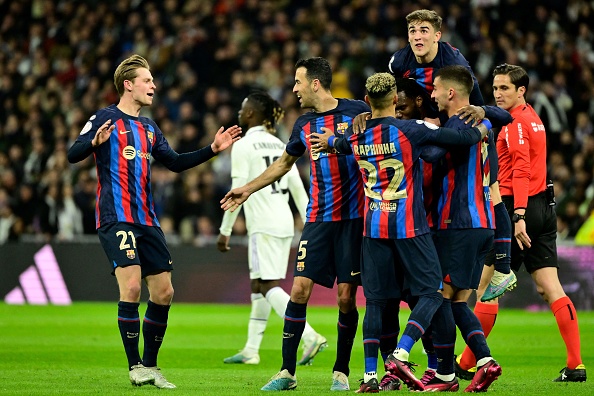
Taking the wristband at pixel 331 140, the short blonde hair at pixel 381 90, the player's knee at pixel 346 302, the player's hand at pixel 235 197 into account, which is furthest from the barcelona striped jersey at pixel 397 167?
the player's hand at pixel 235 197

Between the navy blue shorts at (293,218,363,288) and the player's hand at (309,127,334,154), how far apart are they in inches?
21.6

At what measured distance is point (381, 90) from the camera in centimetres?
730

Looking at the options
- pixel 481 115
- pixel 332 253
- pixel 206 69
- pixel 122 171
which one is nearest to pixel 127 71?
pixel 122 171

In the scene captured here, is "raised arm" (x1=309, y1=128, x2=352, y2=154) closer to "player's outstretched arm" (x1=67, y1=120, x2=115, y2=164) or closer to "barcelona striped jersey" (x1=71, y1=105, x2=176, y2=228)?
"barcelona striped jersey" (x1=71, y1=105, x2=176, y2=228)

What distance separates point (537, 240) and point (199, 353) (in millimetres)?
3869

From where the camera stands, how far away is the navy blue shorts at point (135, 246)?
26.0 feet

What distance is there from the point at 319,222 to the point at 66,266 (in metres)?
10.7

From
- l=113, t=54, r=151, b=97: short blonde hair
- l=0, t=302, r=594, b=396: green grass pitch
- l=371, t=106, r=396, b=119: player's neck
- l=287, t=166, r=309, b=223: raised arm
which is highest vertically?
l=113, t=54, r=151, b=97: short blonde hair

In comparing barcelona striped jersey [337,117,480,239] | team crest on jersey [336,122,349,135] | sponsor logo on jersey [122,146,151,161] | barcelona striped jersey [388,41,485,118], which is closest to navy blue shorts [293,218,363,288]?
barcelona striped jersey [337,117,480,239]

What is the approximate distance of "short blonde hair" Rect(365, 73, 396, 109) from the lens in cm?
730

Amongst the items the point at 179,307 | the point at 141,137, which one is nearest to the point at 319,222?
the point at 141,137

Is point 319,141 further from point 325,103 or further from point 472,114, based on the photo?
point 472,114

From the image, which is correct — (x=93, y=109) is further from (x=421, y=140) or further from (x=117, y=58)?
(x=421, y=140)

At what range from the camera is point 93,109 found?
854 inches
